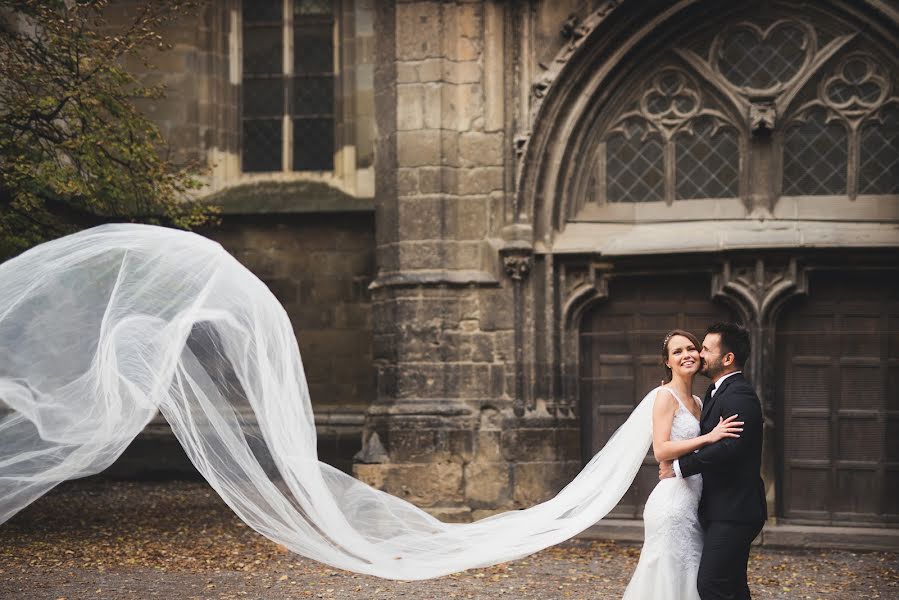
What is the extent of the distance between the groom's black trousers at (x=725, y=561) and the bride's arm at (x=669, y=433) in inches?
16.0

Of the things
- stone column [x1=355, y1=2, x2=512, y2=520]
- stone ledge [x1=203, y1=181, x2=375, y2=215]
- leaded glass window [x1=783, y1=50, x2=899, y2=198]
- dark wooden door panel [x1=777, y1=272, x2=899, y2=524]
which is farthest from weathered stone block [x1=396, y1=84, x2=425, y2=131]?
dark wooden door panel [x1=777, y1=272, x2=899, y2=524]

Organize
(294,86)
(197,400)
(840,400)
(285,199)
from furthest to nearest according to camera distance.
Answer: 1. (294,86)
2. (285,199)
3. (840,400)
4. (197,400)

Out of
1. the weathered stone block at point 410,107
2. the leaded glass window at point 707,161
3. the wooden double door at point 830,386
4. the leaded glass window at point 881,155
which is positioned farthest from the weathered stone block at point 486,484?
the leaded glass window at point 881,155

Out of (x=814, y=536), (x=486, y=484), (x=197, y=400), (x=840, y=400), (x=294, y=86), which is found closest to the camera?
(x=197, y=400)

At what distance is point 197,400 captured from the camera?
6.09 meters

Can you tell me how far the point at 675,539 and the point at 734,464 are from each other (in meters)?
0.55

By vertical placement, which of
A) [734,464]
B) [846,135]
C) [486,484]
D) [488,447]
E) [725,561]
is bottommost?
[486,484]

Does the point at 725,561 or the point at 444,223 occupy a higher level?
the point at 444,223

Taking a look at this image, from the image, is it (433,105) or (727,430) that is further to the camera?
(433,105)

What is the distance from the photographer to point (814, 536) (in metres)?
10.9

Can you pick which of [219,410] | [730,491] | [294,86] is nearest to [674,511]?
[730,491]

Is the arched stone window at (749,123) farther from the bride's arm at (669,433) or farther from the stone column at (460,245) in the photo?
the bride's arm at (669,433)

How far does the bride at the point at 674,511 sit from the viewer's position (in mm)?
5867

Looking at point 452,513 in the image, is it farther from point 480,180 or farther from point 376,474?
point 480,180
